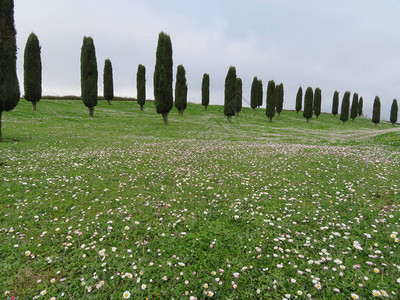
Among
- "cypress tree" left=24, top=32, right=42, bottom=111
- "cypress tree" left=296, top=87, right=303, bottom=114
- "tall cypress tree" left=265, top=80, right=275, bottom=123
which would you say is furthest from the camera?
"cypress tree" left=296, top=87, right=303, bottom=114

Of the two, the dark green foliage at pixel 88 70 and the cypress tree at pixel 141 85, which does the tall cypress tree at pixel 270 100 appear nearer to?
the cypress tree at pixel 141 85

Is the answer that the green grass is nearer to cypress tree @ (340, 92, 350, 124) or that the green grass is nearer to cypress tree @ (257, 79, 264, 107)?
cypress tree @ (257, 79, 264, 107)

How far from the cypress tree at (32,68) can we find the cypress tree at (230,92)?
33837mm

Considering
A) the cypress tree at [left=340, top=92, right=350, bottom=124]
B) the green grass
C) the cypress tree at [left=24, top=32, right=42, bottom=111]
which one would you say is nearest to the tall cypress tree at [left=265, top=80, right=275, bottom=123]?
the cypress tree at [left=340, top=92, right=350, bottom=124]

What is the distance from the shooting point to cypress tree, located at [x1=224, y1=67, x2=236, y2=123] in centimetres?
4384

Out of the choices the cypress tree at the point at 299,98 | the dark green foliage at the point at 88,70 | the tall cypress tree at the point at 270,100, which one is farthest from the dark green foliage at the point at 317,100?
the dark green foliage at the point at 88,70

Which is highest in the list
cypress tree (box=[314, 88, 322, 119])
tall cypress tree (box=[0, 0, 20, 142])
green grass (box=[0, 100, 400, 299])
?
cypress tree (box=[314, 88, 322, 119])

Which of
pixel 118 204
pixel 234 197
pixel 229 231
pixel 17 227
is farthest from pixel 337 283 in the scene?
pixel 17 227

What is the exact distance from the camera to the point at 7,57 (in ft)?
49.9

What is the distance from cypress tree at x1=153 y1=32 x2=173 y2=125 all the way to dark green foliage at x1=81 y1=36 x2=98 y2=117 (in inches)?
457

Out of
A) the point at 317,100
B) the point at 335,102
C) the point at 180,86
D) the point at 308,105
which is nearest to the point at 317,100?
the point at 317,100

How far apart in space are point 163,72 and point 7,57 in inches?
708

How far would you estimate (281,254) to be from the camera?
4383 mm

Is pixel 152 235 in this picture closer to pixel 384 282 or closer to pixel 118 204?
pixel 118 204
